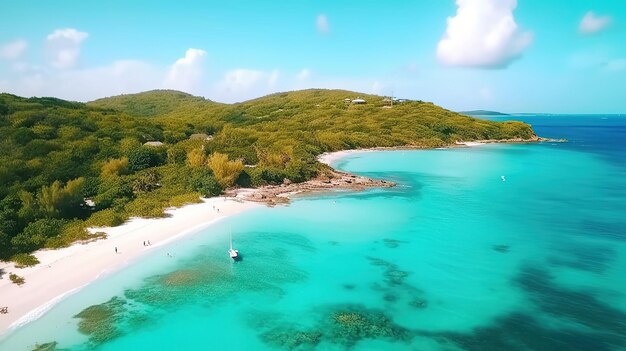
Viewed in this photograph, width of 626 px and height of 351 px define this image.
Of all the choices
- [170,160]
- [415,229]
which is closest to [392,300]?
[415,229]

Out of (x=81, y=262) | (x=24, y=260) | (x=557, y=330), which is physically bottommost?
(x=557, y=330)

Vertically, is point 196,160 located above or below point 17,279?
above

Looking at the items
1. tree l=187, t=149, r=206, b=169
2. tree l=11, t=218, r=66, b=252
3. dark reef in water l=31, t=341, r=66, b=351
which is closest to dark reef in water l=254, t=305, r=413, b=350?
dark reef in water l=31, t=341, r=66, b=351

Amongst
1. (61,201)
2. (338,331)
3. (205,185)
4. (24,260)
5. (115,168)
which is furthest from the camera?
(115,168)

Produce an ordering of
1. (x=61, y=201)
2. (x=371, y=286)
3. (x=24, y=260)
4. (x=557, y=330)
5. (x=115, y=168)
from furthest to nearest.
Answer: (x=115, y=168) → (x=61, y=201) → (x=24, y=260) → (x=371, y=286) → (x=557, y=330)

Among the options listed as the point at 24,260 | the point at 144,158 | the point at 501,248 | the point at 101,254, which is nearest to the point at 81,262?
the point at 101,254

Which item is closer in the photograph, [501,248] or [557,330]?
[557,330]

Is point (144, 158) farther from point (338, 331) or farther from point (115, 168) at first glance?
point (338, 331)
